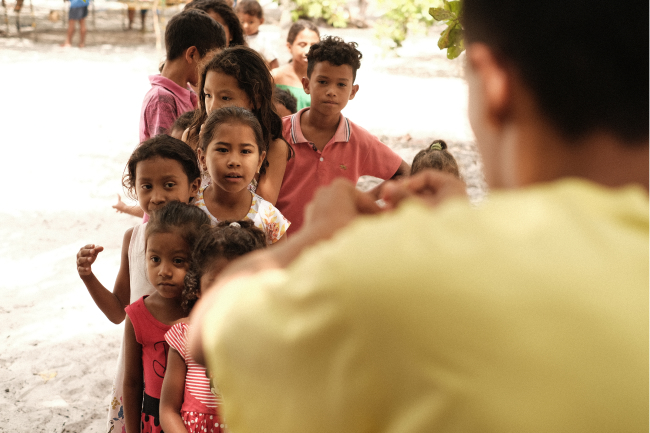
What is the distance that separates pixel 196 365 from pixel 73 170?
6391mm

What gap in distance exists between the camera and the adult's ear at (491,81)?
749 millimetres

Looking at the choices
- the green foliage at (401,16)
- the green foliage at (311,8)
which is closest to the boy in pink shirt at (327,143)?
the green foliage at (401,16)

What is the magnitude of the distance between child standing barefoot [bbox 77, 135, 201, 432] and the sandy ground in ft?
3.62

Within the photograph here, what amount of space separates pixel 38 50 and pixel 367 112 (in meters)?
7.58

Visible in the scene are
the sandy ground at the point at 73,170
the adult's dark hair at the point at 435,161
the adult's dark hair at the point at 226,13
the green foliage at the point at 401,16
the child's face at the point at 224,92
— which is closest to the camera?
the adult's dark hair at the point at 435,161

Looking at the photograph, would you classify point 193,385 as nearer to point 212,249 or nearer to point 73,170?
point 212,249

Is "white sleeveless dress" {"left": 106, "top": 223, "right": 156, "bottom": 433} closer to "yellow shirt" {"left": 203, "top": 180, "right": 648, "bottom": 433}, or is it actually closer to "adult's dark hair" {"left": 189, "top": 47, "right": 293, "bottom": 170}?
"adult's dark hair" {"left": 189, "top": 47, "right": 293, "bottom": 170}

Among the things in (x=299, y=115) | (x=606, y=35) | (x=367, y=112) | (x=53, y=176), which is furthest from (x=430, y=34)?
(x=606, y=35)

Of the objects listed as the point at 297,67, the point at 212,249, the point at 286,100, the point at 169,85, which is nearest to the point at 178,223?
the point at 212,249

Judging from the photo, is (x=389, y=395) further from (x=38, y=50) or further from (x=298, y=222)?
(x=38, y=50)

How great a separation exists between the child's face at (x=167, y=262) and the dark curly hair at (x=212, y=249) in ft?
0.34

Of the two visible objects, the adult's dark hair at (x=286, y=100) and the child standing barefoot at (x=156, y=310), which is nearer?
the child standing barefoot at (x=156, y=310)

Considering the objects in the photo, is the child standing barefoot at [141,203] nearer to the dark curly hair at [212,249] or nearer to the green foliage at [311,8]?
the dark curly hair at [212,249]

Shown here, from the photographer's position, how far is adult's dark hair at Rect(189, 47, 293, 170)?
11.1ft
